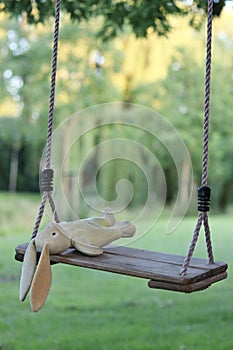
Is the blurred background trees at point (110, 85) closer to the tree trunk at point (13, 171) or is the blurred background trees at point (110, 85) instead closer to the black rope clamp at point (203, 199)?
the tree trunk at point (13, 171)

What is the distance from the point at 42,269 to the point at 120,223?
0.32 meters

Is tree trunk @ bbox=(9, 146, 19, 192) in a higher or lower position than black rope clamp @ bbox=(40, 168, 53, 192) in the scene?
lower

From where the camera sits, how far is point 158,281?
1255 millimetres

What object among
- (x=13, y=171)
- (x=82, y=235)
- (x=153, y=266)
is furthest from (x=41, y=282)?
(x=13, y=171)

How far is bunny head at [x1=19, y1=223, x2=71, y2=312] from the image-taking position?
139cm

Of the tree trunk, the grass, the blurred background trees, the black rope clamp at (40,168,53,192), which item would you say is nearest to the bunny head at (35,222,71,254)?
the black rope clamp at (40,168,53,192)

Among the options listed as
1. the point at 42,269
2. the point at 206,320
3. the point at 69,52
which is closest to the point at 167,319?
the point at 206,320

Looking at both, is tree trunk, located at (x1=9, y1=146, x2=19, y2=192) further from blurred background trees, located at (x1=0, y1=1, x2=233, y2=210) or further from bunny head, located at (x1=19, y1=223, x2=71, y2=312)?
bunny head, located at (x1=19, y1=223, x2=71, y2=312)

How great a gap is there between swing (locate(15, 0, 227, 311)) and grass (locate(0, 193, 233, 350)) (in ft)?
0.77

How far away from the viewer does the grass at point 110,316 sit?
3.00 metres

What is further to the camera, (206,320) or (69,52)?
(69,52)

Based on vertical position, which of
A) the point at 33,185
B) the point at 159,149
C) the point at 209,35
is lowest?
the point at 33,185

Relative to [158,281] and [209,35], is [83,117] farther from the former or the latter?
[158,281]

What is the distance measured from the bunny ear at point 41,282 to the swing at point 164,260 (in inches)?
2.0
